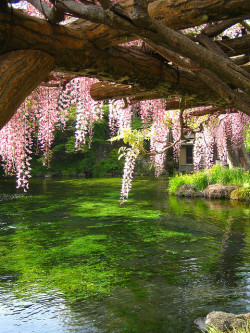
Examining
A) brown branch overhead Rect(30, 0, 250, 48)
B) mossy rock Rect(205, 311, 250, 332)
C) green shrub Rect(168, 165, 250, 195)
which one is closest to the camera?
brown branch overhead Rect(30, 0, 250, 48)

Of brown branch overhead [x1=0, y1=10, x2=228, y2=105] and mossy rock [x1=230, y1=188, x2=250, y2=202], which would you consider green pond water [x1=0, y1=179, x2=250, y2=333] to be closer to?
mossy rock [x1=230, y1=188, x2=250, y2=202]

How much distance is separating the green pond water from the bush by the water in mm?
2689

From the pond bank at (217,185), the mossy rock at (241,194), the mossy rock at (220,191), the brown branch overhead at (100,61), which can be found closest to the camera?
the brown branch overhead at (100,61)

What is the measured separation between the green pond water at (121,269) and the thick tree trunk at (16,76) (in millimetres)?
3195

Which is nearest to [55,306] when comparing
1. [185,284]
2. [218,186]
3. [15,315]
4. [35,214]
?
[15,315]

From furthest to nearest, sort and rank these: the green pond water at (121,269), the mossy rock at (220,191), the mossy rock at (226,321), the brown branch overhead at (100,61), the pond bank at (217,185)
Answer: the mossy rock at (220,191) < the pond bank at (217,185) < the green pond water at (121,269) < the mossy rock at (226,321) < the brown branch overhead at (100,61)

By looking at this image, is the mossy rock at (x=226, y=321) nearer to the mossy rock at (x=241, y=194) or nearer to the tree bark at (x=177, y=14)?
the tree bark at (x=177, y=14)

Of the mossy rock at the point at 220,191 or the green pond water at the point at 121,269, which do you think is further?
the mossy rock at the point at 220,191

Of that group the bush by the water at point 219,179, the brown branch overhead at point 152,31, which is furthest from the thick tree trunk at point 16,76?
the bush by the water at point 219,179

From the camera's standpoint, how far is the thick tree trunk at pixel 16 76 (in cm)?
197

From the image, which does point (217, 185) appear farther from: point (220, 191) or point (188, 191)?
point (188, 191)

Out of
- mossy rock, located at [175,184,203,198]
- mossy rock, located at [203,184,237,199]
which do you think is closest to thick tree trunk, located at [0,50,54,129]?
mossy rock, located at [203,184,237,199]

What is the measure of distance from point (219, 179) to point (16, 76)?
13904 millimetres

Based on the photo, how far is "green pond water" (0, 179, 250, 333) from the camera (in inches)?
182
